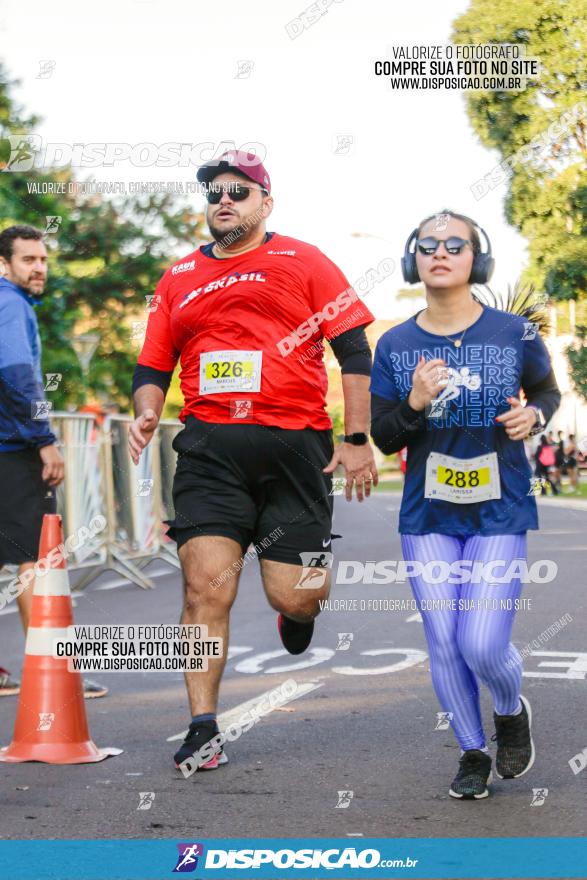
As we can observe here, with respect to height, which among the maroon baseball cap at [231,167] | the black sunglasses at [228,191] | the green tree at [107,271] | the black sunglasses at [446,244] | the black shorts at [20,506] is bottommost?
the black shorts at [20,506]

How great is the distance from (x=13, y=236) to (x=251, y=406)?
218cm

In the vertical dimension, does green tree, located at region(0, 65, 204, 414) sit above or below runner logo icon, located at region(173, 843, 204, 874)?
above

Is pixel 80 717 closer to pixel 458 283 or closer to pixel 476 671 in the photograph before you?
pixel 476 671

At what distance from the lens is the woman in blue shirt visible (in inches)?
196

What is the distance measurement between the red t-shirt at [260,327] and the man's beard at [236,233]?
2.7 inches

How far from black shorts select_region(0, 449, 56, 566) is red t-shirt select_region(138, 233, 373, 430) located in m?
1.50

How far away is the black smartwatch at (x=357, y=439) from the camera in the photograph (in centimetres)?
583

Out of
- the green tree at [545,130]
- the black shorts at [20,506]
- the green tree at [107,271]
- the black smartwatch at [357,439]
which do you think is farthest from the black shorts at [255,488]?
the green tree at [545,130]

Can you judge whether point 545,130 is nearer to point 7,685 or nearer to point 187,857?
point 7,685

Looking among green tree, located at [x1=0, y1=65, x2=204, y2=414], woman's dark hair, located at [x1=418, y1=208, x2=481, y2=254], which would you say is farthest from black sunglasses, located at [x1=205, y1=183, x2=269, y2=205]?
green tree, located at [x1=0, y1=65, x2=204, y2=414]

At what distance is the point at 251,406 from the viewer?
5.81 m

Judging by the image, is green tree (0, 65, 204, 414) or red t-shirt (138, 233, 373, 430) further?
green tree (0, 65, 204, 414)

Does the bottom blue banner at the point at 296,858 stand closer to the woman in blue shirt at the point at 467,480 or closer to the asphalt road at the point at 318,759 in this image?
the asphalt road at the point at 318,759

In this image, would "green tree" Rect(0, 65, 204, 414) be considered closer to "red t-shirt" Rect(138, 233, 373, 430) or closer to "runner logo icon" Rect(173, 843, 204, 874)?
"red t-shirt" Rect(138, 233, 373, 430)
